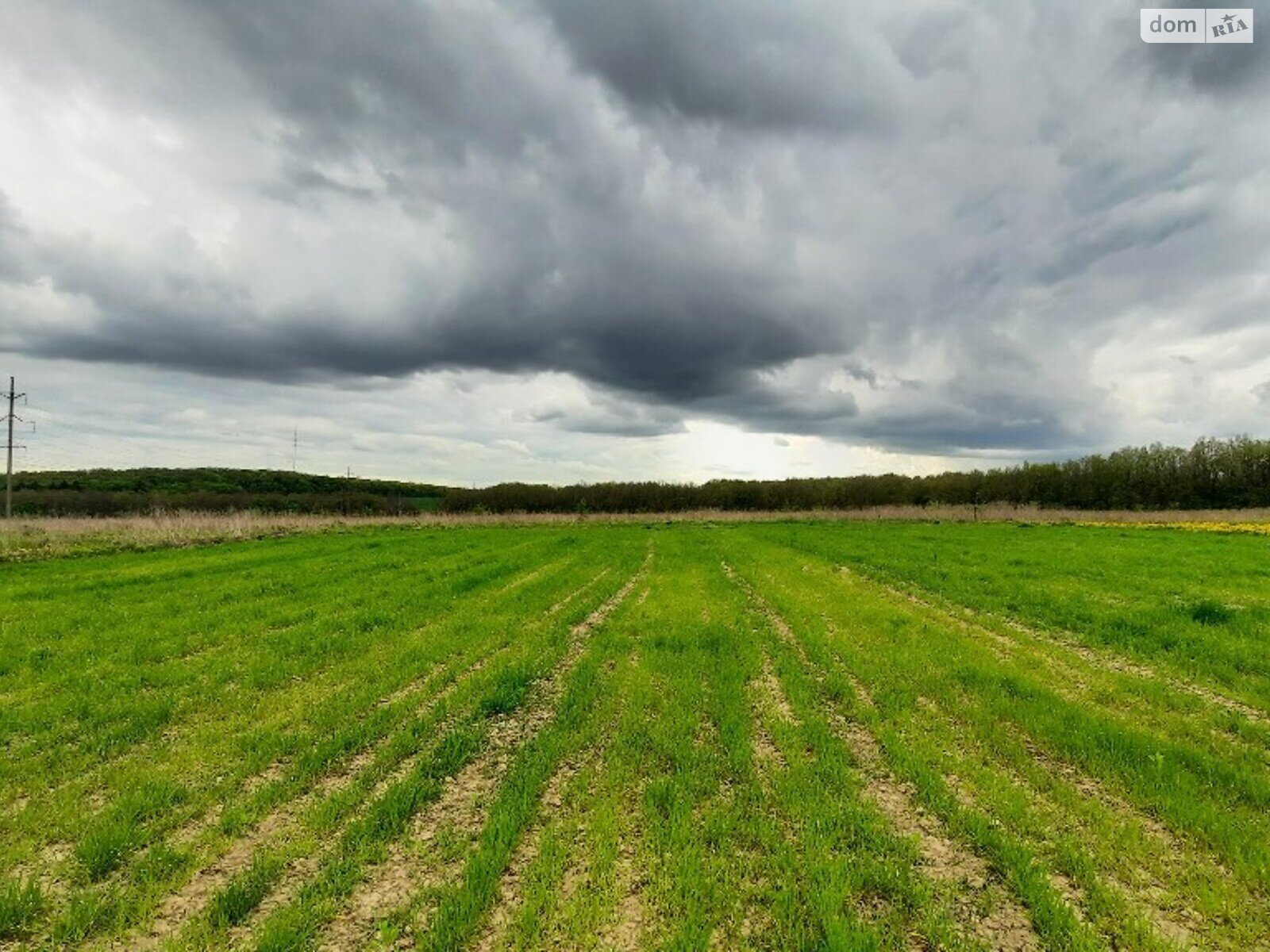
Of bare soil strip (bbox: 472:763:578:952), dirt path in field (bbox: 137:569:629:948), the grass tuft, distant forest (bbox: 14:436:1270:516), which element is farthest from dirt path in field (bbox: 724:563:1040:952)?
distant forest (bbox: 14:436:1270:516)

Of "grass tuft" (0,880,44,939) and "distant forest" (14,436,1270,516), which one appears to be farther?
"distant forest" (14,436,1270,516)

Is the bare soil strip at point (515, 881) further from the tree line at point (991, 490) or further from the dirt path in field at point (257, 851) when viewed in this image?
the tree line at point (991, 490)

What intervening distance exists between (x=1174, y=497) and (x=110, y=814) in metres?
93.5

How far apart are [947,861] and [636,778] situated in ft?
8.57

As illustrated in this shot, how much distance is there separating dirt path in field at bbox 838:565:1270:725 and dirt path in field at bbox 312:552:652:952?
26.4 feet

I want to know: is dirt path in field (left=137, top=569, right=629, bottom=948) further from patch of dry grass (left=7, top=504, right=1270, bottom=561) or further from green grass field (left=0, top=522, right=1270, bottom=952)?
patch of dry grass (left=7, top=504, right=1270, bottom=561)

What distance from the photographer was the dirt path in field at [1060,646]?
775 centimetres

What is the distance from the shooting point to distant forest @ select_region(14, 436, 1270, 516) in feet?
215

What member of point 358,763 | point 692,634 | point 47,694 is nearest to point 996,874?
point 358,763

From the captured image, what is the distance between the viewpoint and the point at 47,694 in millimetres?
7863

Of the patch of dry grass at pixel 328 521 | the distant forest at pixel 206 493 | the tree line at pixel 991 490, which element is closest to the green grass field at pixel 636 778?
the patch of dry grass at pixel 328 521

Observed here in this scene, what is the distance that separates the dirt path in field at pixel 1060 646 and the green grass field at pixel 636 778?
109mm

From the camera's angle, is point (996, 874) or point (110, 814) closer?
point (996, 874)

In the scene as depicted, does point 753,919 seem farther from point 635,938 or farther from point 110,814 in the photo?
point 110,814
